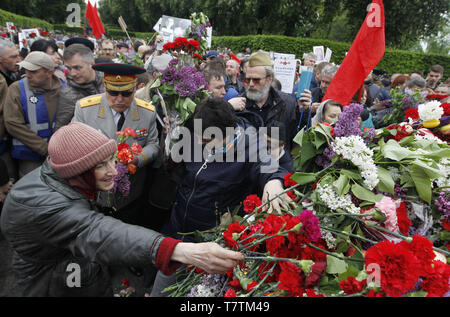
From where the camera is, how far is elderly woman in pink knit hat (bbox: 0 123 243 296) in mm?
1394

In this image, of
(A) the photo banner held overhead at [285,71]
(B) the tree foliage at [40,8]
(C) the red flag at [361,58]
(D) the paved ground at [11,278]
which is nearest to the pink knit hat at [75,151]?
(C) the red flag at [361,58]

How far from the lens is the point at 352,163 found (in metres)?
1.48

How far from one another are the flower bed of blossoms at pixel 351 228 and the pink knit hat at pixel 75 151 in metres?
0.83

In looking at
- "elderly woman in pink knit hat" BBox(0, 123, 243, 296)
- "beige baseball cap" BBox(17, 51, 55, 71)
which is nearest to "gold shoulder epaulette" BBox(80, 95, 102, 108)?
"beige baseball cap" BBox(17, 51, 55, 71)

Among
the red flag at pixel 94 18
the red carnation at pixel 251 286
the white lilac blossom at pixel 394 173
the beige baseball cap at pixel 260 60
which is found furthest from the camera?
the red flag at pixel 94 18

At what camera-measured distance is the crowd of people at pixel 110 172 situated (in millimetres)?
1455

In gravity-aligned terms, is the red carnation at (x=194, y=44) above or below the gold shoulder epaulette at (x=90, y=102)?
above

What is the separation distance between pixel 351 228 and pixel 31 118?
3593 mm

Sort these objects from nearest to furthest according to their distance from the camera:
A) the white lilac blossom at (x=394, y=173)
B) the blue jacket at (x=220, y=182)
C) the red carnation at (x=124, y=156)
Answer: the white lilac blossom at (x=394, y=173) < the red carnation at (x=124, y=156) < the blue jacket at (x=220, y=182)

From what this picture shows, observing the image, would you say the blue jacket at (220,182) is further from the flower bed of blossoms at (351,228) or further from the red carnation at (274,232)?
the red carnation at (274,232)

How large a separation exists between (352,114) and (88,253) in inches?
62.7

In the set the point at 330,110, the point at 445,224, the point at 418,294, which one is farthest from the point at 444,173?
the point at 330,110

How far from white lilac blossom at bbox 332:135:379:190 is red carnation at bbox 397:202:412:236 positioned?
0.69 ft

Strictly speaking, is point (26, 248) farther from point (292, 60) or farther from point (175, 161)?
point (292, 60)
